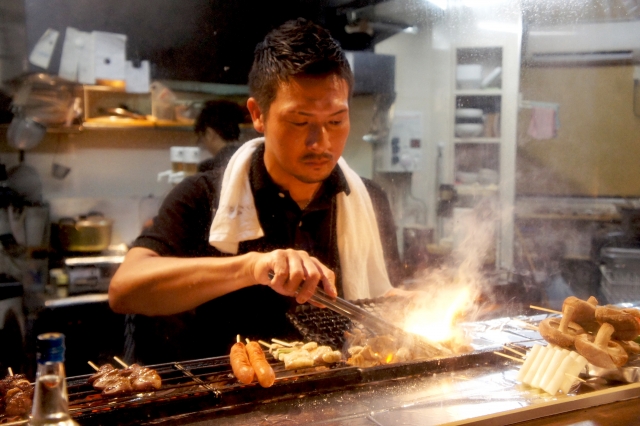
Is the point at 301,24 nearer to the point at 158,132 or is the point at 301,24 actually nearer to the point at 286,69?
the point at 286,69

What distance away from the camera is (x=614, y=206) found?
552 centimetres

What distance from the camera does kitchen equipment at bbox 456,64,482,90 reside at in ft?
19.0

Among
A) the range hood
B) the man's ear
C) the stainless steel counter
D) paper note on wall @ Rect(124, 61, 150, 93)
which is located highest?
the range hood

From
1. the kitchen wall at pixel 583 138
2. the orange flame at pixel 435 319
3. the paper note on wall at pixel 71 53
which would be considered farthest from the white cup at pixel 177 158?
the kitchen wall at pixel 583 138

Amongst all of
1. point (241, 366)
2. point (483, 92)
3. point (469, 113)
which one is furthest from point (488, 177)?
point (241, 366)

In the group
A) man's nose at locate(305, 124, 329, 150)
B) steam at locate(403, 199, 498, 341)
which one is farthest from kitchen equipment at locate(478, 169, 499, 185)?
man's nose at locate(305, 124, 329, 150)

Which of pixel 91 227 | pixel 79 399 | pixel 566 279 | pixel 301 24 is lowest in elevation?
pixel 566 279

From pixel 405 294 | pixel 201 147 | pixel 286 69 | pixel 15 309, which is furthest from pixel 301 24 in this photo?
pixel 15 309

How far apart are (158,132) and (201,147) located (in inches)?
17.8

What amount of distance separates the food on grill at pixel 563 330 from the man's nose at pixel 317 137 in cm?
137

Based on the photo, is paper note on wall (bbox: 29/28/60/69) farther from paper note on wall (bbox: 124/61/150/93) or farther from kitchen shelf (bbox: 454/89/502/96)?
kitchen shelf (bbox: 454/89/502/96)

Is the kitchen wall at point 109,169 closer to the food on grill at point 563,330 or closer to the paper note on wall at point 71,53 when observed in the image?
the paper note on wall at point 71,53

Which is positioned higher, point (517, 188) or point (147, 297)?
point (517, 188)

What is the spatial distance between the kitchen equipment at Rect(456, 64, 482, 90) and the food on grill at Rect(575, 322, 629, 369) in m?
4.09
